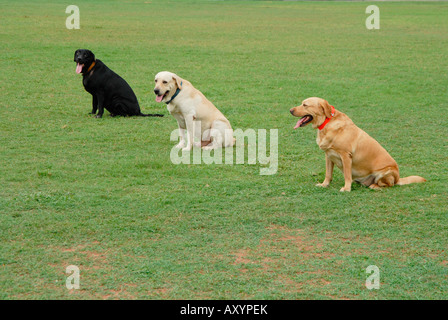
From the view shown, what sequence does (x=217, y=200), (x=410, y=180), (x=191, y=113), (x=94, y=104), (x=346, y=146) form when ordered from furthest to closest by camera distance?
(x=94, y=104) < (x=191, y=113) < (x=410, y=180) < (x=346, y=146) < (x=217, y=200)

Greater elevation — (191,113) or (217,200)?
(191,113)

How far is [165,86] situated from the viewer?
8.93 metres

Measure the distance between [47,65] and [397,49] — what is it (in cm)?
1267

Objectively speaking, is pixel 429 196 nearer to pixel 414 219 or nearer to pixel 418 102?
pixel 414 219

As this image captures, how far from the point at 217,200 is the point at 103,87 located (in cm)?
516

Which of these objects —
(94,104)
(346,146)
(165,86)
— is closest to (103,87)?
(94,104)

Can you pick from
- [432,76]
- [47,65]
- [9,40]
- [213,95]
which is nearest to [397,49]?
[432,76]

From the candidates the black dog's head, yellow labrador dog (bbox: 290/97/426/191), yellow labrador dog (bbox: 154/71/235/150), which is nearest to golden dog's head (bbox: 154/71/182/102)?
yellow labrador dog (bbox: 154/71/235/150)

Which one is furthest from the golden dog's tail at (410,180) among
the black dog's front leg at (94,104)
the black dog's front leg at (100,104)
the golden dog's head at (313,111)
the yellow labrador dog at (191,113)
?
the black dog's front leg at (94,104)

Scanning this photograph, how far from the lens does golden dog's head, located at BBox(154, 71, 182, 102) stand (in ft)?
29.2

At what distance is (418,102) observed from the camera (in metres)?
13.4

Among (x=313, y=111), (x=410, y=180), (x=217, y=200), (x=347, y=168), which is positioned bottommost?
(x=217, y=200)

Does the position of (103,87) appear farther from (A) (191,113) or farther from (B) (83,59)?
(A) (191,113)

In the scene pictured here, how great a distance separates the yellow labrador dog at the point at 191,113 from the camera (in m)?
8.99
